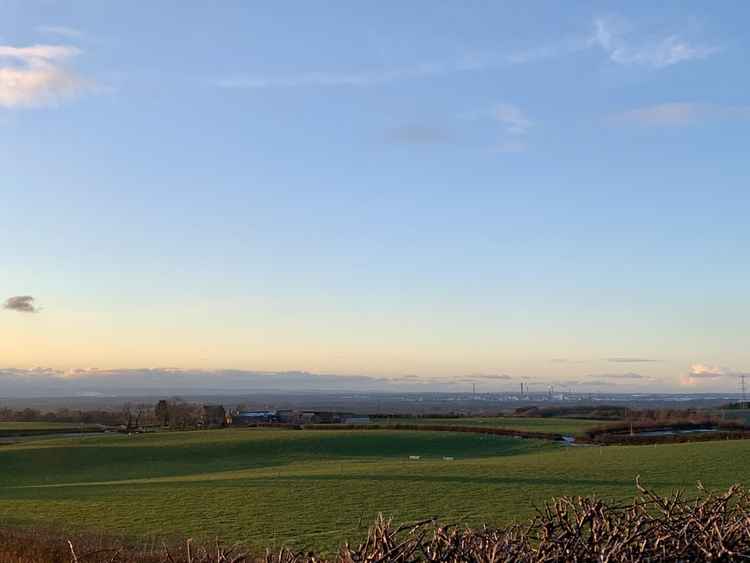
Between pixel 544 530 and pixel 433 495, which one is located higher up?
pixel 544 530

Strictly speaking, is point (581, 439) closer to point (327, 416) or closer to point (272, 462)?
point (272, 462)

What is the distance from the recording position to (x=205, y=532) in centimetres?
2556

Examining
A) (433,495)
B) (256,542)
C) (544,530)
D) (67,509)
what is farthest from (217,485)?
(544,530)

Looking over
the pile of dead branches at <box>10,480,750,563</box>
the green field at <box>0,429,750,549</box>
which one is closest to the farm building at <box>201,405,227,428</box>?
the green field at <box>0,429,750,549</box>

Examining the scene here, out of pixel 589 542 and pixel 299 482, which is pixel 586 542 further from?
pixel 299 482

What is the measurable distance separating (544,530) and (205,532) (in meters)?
21.8

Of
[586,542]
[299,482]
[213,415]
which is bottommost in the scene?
[213,415]

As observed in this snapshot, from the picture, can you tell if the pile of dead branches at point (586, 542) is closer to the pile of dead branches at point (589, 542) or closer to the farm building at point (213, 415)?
the pile of dead branches at point (589, 542)

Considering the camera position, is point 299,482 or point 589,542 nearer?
point 589,542

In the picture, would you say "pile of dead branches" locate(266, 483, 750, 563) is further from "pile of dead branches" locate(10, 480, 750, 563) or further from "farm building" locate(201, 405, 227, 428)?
"farm building" locate(201, 405, 227, 428)

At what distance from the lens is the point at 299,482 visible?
132ft

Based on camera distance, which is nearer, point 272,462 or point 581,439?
point 272,462

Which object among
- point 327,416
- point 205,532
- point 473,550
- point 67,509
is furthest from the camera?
point 327,416

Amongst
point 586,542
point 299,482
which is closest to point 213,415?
point 299,482
